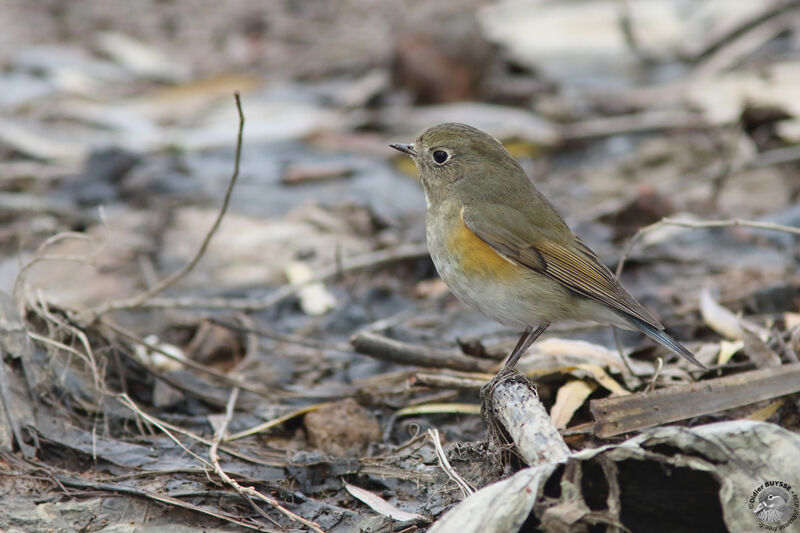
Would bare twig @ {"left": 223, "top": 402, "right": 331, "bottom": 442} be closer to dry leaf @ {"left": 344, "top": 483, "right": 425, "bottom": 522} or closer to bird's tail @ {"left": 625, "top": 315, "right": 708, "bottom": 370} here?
dry leaf @ {"left": 344, "top": 483, "right": 425, "bottom": 522}

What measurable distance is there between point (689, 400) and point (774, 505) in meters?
0.77

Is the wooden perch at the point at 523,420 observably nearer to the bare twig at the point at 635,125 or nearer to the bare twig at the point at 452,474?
the bare twig at the point at 452,474

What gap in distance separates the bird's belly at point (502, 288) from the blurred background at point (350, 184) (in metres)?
0.22

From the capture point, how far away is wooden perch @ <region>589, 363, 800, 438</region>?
3131 mm

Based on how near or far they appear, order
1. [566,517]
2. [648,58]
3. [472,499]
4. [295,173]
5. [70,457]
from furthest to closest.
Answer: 1. [648,58]
2. [295,173]
3. [70,457]
4. [472,499]
5. [566,517]

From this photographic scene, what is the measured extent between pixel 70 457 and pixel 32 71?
274 inches

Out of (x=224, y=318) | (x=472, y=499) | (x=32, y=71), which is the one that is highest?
(x=32, y=71)

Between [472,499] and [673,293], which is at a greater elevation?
[472,499]

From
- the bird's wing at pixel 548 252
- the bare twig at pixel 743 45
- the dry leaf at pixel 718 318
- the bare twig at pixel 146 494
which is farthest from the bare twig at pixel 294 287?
the bare twig at pixel 743 45

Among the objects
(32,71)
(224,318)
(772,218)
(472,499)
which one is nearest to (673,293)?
(772,218)

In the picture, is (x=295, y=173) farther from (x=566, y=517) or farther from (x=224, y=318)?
(x=566, y=517)

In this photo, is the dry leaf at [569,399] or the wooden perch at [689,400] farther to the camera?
the dry leaf at [569,399]

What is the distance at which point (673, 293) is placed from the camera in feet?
17.5

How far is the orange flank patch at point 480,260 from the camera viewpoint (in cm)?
394
